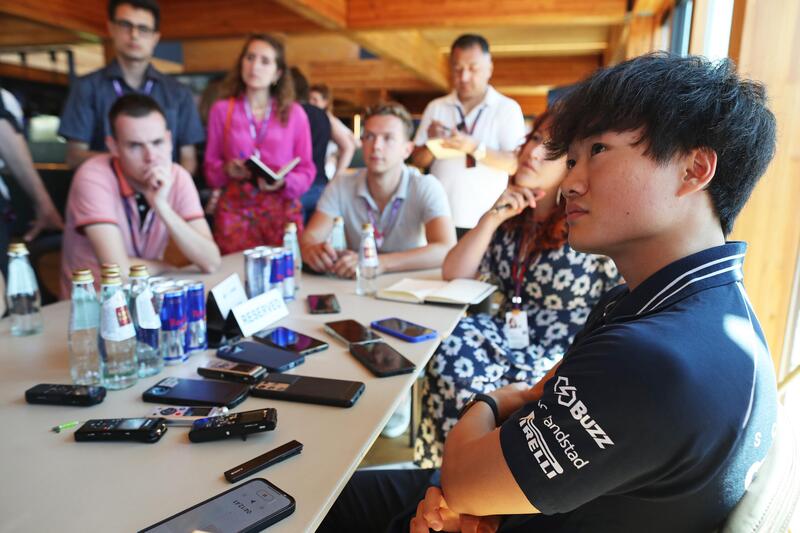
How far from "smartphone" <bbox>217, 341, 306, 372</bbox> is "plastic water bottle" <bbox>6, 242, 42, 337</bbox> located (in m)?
0.59

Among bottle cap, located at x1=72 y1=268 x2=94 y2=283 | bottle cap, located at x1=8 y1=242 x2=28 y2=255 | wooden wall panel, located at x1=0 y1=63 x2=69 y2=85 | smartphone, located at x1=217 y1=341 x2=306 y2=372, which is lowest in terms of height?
smartphone, located at x1=217 y1=341 x2=306 y2=372

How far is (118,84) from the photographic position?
282cm

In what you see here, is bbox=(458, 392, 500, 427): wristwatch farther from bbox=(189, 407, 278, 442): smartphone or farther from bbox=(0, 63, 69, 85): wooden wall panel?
bbox=(0, 63, 69, 85): wooden wall panel

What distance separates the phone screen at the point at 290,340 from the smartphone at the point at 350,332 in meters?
0.06

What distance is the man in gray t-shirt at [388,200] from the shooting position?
245 cm

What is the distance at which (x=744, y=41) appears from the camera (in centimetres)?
162

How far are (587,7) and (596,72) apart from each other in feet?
14.8

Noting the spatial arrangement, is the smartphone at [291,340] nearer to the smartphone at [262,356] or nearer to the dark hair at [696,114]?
the smartphone at [262,356]

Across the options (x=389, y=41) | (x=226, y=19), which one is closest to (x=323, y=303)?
(x=226, y=19)

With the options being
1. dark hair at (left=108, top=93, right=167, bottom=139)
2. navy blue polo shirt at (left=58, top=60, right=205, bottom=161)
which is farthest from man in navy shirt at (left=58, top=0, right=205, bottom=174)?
dark hair at (left=108, top=93, right=167, bottom=139)

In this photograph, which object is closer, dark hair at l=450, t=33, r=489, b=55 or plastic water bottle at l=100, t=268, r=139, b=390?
plastic water bottle at l=100, t=268, r=139, b=390

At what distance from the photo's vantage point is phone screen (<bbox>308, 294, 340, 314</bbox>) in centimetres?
171

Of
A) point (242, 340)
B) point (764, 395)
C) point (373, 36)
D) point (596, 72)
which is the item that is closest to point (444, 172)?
point (242, 340)

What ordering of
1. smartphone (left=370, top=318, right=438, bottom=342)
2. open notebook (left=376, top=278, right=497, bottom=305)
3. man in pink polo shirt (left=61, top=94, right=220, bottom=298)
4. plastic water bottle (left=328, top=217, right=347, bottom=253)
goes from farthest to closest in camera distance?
plastic water bottle (left=328, top=217, right=347, bottom=253) < man in pink polo shirt (left=61, top=94, right=220, bottom=298) < open notebook (left=376, top=278, right=497, bottom=305) < smartphone (left=370, top=318, right=438, bottom=342)
